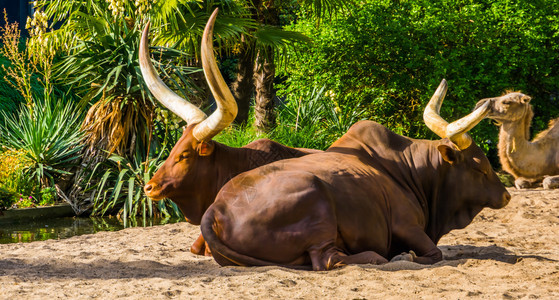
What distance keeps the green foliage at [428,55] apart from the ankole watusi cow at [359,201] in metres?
6.94

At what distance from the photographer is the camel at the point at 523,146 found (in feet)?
33.5

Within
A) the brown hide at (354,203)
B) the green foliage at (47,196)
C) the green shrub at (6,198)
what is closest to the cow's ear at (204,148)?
the brown hide at (354,203)

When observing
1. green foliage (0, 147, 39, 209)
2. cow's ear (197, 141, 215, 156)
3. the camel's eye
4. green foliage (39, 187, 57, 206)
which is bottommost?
green foliage (39, 187, 57, 206)

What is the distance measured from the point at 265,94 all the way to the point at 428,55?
10.4 feet

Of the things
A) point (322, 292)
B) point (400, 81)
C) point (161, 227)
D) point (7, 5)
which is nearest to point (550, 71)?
point (400, 81)

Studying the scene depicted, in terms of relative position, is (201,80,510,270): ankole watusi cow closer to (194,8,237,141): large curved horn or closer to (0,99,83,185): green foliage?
(194,8,237,141): large curved horn

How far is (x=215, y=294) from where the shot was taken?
417 cm

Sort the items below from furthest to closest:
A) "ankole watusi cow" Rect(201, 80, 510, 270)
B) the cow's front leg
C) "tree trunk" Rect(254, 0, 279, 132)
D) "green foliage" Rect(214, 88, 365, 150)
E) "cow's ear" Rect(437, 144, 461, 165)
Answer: "tree trunk" Rect(254, 0, 279, 132)
"green foliage" Rect(214, 88, 365, 150)
"cow's ear" Rect(437, 144, 461, 165)
the cow's front leg
"ankole watusi cow" Rect(201, 80, 510, 270)

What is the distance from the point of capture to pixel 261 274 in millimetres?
4570

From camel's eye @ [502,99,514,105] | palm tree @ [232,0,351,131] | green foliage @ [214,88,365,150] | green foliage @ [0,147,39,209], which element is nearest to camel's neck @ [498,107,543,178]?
camel's eye @ [502,99,514,105]

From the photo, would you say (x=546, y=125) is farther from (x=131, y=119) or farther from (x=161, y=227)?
(x=161, y=227)

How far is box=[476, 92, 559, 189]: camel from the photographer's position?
402 inches

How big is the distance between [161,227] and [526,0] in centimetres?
803

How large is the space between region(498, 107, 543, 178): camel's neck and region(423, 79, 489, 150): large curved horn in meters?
4.66
